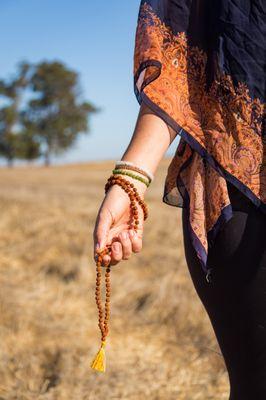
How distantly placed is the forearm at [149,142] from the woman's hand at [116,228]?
52mm

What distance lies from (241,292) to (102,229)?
33 cm

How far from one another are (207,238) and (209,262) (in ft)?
0.17

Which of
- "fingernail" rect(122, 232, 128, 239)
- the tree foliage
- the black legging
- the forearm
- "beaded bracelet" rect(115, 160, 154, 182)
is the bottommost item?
the tree foliage

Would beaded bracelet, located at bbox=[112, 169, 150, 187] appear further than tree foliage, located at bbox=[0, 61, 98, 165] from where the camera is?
No

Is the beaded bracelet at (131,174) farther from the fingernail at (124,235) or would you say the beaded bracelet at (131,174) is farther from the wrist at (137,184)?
the fingernail at (124,235)

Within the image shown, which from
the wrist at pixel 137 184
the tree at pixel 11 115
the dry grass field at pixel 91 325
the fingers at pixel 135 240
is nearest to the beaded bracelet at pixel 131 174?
the wrist at pixel 137 184

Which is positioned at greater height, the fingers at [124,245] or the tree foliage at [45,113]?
the fingers at [124,245]

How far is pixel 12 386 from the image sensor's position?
277cm

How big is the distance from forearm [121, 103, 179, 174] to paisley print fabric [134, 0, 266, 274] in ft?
0.07

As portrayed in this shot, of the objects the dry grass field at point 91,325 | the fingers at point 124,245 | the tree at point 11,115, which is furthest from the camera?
the tree at point 11,115

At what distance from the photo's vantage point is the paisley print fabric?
1263 mm

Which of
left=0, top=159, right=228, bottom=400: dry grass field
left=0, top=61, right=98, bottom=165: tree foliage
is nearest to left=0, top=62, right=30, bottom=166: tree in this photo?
left=0, top=61, right=98, bottom=165: tree foliage

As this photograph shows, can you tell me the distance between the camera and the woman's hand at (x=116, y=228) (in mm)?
1186

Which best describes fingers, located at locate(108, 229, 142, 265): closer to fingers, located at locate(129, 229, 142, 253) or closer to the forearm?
fingers, located at locate(129, 229, 142, 253)
